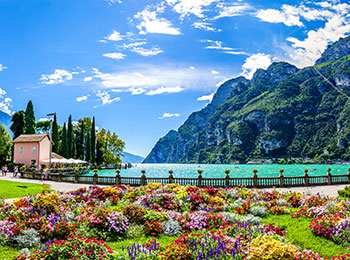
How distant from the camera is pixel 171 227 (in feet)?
31.6

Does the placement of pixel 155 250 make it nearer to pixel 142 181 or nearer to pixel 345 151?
pixel 142 181

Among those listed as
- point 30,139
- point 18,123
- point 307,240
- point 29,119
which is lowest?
point 307,240

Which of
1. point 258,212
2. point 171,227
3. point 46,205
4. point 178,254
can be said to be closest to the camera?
point 178,254

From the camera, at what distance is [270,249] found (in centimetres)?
538

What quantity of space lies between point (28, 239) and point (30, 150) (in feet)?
181

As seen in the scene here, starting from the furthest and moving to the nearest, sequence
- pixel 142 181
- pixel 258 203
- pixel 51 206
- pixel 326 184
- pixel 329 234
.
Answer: pixel 326 184 < pixel 142 181 < pixel 258 203 < pixel 51 206 < pixel 329 234

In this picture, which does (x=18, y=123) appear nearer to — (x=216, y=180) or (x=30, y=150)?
(x=30, y=150)

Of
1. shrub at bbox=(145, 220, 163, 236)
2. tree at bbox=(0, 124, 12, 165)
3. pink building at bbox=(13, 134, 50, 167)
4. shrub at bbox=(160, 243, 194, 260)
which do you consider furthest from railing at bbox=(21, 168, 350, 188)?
tree at bbox=(0, 124, 12, 165)

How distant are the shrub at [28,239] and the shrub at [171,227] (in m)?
3.93

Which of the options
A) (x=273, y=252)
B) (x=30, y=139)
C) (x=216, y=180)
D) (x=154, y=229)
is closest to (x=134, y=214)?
(x=154, y=229)

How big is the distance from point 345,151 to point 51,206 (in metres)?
210

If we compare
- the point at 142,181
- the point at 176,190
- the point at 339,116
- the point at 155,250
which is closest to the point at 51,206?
the point at 155,250

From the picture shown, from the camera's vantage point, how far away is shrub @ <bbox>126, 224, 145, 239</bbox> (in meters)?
9.28

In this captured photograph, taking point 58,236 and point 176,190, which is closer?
point 58,236
